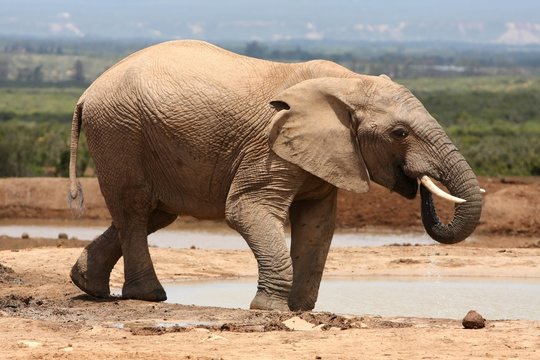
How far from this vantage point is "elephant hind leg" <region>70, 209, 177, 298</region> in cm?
1272

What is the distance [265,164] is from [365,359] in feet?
9.24

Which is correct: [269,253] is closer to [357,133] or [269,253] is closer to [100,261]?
[357,133]

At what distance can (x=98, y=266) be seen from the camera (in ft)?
41.8

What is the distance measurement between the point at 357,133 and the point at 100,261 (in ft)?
9.21

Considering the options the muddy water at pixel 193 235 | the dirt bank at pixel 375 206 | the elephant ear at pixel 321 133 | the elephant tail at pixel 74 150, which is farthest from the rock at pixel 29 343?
the dirt bank at pixel 375 206

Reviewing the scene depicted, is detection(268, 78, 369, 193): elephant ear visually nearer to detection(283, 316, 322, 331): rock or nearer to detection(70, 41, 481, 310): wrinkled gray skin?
detection(70, 41, 481, 310): wrinkled gray skin

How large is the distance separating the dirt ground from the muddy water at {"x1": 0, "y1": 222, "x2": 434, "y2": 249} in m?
2.56

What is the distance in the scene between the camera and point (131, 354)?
8.98 m

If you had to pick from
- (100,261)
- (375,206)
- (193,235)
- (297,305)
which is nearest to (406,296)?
(297,305)

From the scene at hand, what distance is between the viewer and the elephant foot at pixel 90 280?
12711 mm

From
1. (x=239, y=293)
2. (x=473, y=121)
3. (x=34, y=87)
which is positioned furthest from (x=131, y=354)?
(x=34, y=87)

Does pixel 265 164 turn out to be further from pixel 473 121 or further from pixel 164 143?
pixel 473 121

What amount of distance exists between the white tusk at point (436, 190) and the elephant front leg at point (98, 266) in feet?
10.6

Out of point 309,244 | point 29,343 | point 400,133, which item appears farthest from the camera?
point 309,244
